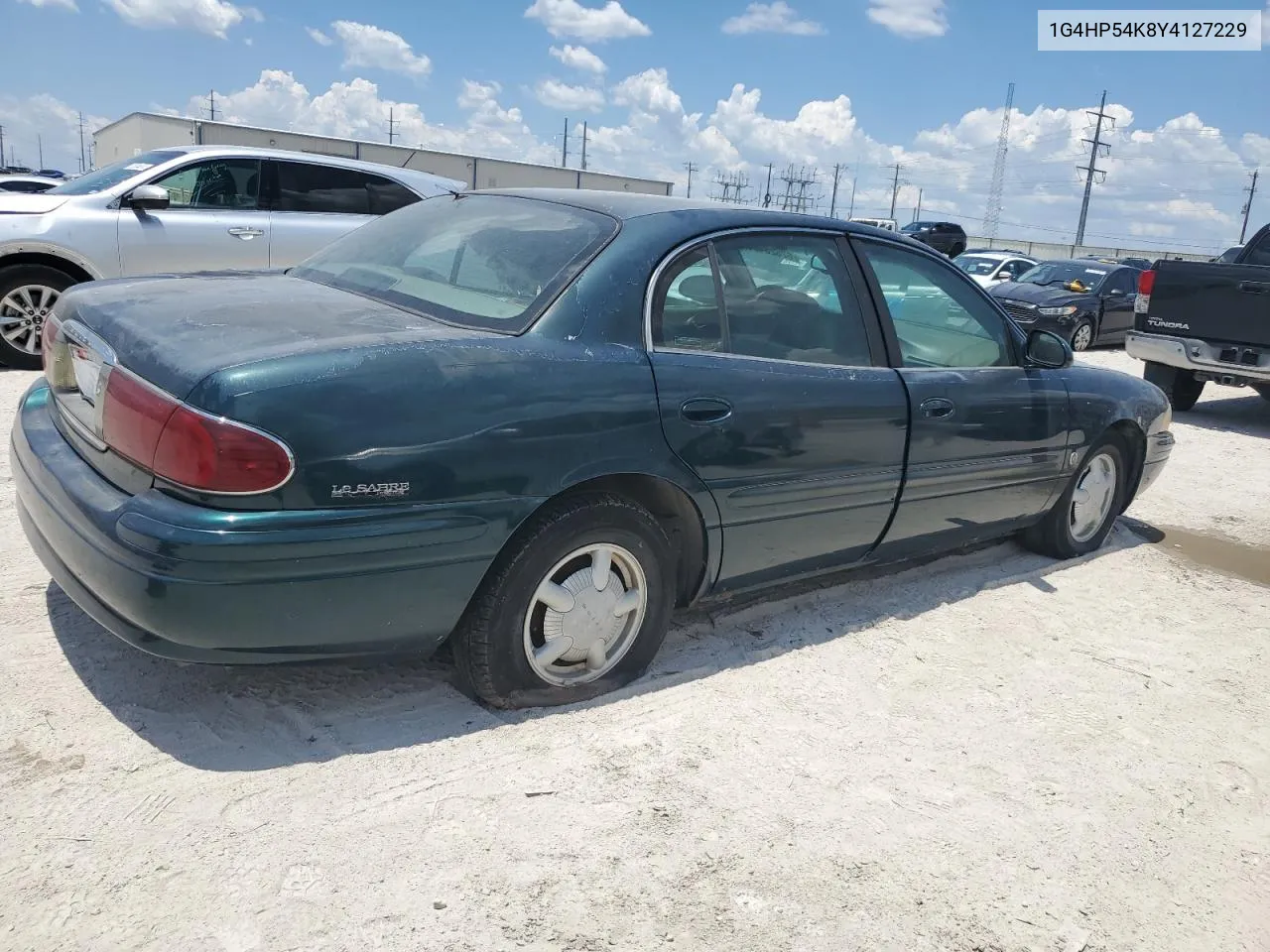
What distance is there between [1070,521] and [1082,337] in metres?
11.4

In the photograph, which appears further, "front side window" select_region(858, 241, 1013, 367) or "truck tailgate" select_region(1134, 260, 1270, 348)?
"truck tailgate" select_region(1134, 260, 1270, 348)

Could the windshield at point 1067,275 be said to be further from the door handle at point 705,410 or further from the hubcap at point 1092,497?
the door handle at point 705,410

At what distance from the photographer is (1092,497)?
5055 mm

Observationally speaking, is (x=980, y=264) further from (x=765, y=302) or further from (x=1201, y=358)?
(x=765, y=302)

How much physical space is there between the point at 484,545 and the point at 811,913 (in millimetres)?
1205

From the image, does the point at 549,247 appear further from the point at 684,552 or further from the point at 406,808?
the point at 406,808

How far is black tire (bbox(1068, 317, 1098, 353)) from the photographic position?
14867 mm

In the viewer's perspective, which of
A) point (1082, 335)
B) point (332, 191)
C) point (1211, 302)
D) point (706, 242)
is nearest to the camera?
point (706, 242)

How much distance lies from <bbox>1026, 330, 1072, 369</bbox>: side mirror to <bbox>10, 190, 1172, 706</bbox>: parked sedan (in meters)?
0.21

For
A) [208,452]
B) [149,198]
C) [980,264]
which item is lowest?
[208,452]

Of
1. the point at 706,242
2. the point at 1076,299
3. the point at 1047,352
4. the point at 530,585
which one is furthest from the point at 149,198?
the point at 1076,299

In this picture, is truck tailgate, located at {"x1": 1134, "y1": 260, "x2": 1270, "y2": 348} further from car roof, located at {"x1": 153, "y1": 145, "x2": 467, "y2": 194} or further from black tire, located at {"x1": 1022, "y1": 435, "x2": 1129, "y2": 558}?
car roof, located at {"x1": 153, "y1": 145, "x2": 467, "y2": 194}

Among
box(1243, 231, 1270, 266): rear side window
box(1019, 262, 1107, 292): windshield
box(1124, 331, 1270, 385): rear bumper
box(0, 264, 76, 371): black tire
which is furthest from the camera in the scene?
box(1019, 262, 1107, 292): windshield

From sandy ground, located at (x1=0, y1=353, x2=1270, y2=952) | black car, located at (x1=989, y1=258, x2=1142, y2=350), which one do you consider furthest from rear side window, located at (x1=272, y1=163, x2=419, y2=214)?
black car, located at (x1=989, y1=258, x2=1142, y2=350)
